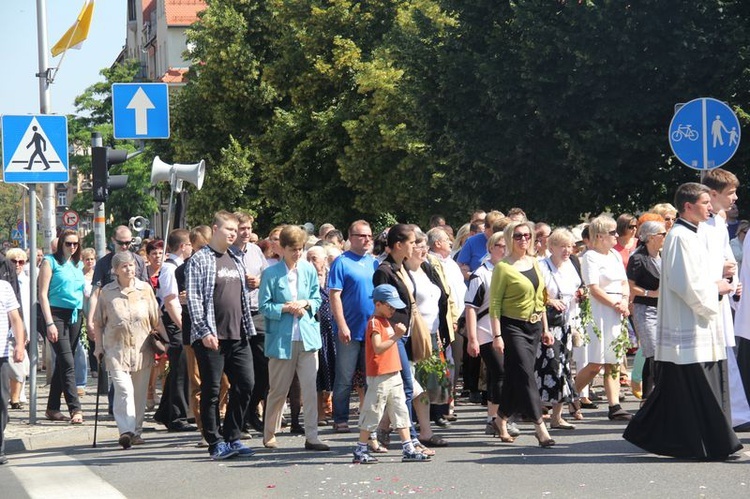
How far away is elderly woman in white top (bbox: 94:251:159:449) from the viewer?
11445mm

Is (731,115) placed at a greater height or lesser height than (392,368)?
greater

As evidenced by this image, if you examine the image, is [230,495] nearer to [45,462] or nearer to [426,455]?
[426,455]

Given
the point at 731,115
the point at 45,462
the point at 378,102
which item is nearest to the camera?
the point at 45,462

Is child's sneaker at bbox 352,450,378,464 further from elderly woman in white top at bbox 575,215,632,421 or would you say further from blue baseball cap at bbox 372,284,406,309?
elderly woman in white top at bbox 575,215,632,421

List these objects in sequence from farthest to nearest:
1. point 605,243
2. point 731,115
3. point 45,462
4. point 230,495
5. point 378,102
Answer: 1. point 378,102
2. point 731,115
3. point 605,243
4. point 45,462
5. point 230,495

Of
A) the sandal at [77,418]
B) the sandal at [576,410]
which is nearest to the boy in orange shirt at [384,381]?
the sandal at [576,410]

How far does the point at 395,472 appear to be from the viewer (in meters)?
9.47

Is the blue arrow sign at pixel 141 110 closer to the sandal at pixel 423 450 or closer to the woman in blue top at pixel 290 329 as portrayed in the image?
the woman in blue top at pixel 290 329

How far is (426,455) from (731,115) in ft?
19.0

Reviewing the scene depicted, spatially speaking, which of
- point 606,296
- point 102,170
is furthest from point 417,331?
point 102,170

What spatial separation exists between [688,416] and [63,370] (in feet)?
22.8

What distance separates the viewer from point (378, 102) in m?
40.8

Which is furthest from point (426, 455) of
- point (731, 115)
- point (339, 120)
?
point (339, 120)

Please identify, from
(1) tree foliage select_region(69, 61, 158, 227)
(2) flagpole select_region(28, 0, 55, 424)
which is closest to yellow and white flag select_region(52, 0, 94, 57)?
(2) flagpole select_region(28, 0, 55, 424)
